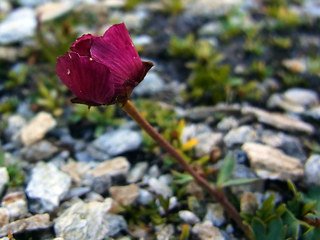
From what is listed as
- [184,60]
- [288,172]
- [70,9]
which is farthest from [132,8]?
[288,172]

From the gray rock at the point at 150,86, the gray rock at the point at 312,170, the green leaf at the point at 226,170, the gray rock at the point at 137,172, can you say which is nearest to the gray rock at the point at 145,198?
the gray rock at the point at 137,172

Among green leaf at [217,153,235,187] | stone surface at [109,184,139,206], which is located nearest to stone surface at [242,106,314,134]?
green leaf at [217,153,235,187]

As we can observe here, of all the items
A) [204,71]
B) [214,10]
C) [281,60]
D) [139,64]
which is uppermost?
[139,64]

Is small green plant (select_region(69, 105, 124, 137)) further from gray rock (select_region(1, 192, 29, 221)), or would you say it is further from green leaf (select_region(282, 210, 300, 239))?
green leaf (select_region(282, 210, 300, 239))

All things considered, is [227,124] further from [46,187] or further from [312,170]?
[46,187]

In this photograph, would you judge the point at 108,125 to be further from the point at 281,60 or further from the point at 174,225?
the point at 281,60

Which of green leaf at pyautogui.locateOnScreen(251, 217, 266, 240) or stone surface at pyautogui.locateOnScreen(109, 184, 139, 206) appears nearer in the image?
green leaf at pyautogui.locateOnScreen(251, 217, 266, 240)

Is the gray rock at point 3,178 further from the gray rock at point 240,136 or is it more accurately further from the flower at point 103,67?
the gray rock at point 240,136
